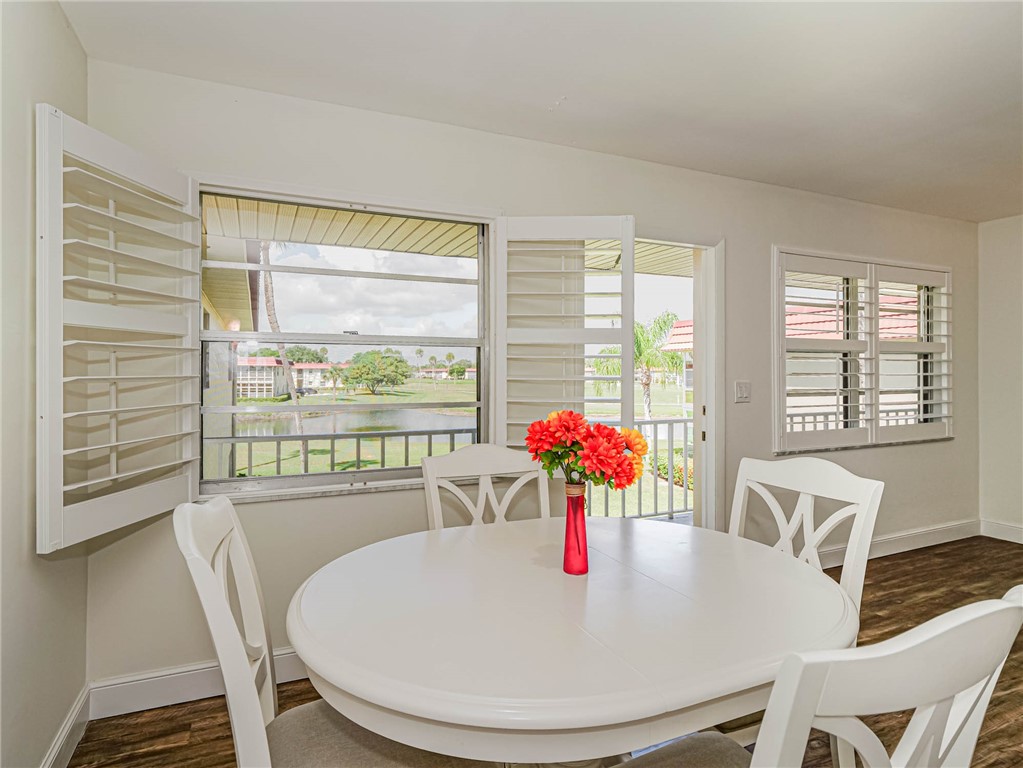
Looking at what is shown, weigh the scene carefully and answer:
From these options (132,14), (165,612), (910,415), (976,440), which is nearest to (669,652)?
(165,612)

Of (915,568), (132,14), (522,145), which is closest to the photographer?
(132,14)

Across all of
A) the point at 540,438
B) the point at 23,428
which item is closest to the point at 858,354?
the point at 540,438

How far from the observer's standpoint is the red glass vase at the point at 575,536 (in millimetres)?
1476

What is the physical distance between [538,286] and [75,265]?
76.6 inches

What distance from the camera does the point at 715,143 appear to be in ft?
10.0

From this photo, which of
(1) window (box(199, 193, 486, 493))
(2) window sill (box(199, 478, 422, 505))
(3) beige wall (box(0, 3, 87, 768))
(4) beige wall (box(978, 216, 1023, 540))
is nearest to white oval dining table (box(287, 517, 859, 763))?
(3) beige wall (box(0, 3, 87, 768))

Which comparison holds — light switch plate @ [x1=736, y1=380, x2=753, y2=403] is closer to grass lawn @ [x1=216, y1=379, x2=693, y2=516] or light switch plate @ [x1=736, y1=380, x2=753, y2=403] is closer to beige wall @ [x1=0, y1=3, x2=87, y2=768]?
grass lawn @ [x1=216, y1=379, x2=693, y2=516]

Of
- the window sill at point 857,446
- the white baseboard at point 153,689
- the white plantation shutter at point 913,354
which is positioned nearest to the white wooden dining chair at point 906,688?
the white baseboard at point 153,689

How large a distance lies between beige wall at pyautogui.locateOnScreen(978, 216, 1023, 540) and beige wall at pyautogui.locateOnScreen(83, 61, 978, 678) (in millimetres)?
1253

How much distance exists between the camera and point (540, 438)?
1462 mm

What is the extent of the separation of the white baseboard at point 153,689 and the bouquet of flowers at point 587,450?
151 centimetres

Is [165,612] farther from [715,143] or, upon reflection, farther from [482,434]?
[715,143]

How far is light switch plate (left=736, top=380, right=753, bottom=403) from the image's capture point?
362cm

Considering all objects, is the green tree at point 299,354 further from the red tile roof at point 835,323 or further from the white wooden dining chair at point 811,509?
the red tile roof at point 835,323
